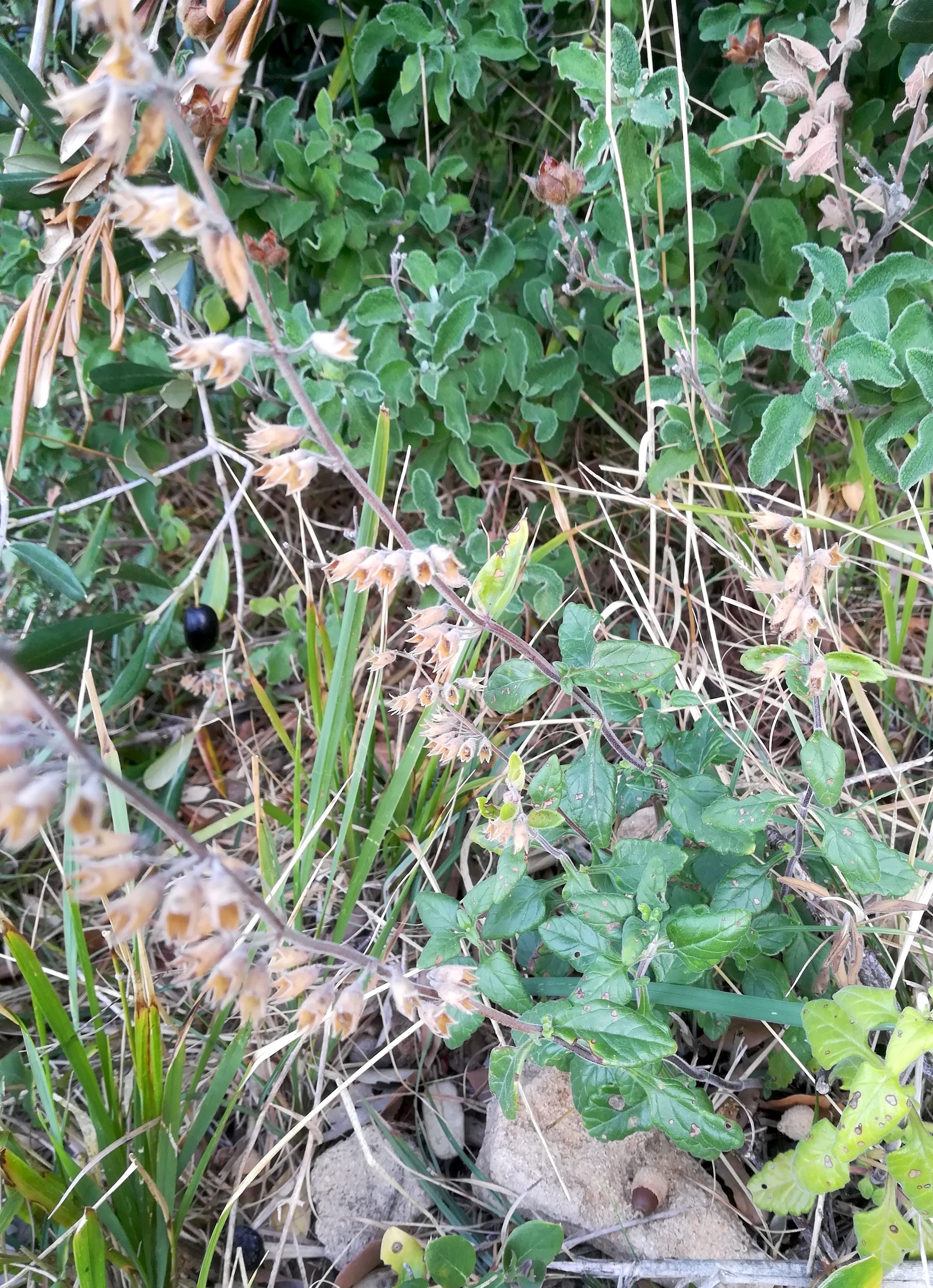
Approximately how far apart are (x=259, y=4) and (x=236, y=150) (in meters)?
0.35

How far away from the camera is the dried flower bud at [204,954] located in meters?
0.74

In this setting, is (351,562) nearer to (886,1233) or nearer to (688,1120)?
(688,1120)

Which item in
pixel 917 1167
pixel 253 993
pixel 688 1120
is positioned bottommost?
pixel 917 1167

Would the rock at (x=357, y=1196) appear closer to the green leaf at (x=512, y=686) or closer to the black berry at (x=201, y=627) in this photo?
the green leaf at (x=512, y=686)

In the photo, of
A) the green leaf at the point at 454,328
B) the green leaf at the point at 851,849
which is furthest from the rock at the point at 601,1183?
the green leaf at the point at 454,328

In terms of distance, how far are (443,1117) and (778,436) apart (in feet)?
4.50

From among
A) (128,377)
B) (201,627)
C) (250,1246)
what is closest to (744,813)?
(250,1246)

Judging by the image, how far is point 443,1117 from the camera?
1625 mm

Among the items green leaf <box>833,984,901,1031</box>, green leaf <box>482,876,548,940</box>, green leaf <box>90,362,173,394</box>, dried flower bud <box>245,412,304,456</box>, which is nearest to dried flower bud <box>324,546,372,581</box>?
dried flower bud <box>245,412,304,456</box>

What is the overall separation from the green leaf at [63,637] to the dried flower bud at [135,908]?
120cm

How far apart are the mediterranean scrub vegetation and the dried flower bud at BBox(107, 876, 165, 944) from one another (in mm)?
78

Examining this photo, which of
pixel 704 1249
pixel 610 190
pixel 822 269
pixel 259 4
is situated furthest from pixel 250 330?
pixel 704 1249

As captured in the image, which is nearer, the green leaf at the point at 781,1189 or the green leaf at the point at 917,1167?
the green leaf at the point at 917,1167

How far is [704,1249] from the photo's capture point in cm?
138
